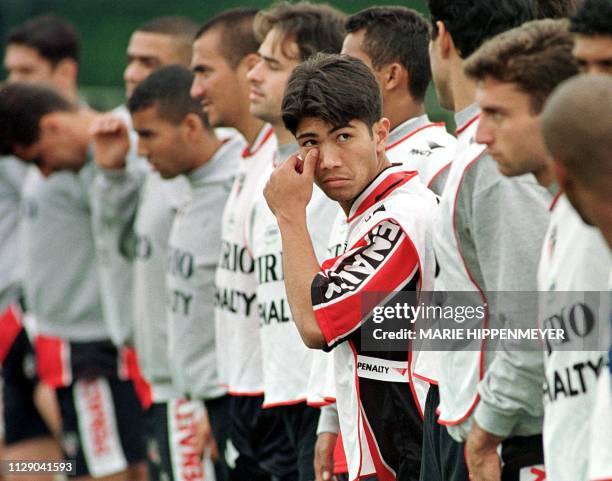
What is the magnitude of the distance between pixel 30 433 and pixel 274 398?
12.5 feet

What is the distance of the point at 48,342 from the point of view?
25.2 ft

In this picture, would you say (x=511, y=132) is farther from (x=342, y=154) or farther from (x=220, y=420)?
(x=220, y=420)

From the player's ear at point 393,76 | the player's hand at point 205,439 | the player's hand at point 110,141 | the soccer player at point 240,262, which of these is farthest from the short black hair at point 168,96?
the player's ear at point 393,76

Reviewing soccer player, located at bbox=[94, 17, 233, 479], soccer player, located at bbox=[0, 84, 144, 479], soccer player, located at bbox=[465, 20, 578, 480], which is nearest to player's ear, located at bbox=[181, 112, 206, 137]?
soccer player, located at bbox=[94, 17, 233, 479]

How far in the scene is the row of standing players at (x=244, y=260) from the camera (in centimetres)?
362

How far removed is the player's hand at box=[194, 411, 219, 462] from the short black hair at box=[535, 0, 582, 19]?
268cm

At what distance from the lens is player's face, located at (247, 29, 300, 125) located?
5090 millimetres

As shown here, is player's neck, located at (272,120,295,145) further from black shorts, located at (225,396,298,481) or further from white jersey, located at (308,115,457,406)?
black shorts, located at (225,396,298,481)

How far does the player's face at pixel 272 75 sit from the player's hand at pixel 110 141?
1.90 meters

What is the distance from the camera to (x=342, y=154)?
3865 millimetres

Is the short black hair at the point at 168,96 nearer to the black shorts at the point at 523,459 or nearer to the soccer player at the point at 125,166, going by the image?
the soccer player at the point at 125,166

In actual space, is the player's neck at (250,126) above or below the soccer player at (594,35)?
below


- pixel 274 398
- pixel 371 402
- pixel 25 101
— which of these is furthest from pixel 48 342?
pixel 371 402

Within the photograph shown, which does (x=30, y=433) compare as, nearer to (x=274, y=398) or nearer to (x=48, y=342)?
(x=48, y=342)
